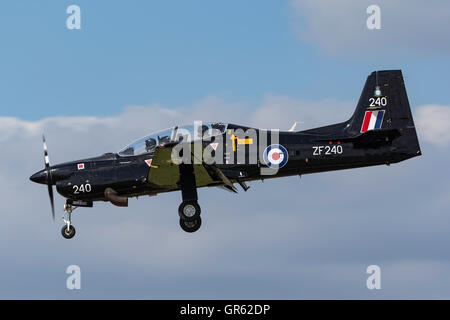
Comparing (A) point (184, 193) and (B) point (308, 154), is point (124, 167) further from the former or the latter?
(B) point (308, 154)

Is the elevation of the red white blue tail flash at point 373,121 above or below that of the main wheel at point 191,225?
above

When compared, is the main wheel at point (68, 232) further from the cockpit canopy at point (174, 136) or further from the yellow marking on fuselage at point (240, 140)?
the yellow marking on fuselage at point (240, 140)

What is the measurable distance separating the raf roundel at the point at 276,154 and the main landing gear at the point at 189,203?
2.40m

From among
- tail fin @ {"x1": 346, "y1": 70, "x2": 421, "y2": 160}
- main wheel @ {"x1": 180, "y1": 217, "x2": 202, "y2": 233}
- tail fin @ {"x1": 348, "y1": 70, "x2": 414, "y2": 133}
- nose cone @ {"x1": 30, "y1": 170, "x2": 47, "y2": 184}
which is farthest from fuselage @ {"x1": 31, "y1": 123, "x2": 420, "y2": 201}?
main wheel @ {"x1": 180, "y1": 217, "x2": 202, "y2": 233}

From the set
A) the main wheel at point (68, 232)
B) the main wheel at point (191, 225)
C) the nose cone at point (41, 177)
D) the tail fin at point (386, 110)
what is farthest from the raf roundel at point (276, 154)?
the nose cone at point (41, 177)

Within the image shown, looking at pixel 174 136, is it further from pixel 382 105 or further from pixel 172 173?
pixel 382 105

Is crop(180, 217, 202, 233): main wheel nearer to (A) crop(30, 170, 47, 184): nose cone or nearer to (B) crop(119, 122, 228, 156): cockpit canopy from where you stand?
(B) crop(119, 122, 228, 156): cockpit canopy

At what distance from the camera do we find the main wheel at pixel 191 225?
2191 centimetres

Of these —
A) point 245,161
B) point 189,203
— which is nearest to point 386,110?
point 245,161

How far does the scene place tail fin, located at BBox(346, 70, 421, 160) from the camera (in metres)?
22.7

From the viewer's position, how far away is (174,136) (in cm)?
2198

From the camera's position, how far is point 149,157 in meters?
22.9

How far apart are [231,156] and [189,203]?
2.03 meters

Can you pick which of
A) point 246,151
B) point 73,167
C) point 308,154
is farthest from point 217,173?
point 73,167
